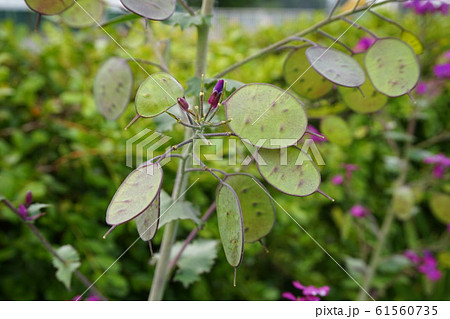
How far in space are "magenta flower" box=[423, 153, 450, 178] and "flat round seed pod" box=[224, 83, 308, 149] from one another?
1.06 meters

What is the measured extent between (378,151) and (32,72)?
1.27 metres

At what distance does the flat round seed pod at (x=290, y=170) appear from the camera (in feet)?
1.34

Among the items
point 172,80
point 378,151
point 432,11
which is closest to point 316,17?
point 378,151

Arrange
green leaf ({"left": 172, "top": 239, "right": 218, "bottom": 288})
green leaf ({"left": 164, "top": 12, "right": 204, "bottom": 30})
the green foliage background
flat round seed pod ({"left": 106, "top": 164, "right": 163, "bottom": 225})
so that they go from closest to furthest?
flat round seed pod ({"left": 106, "top": 164, "right": 163, "bottom": 225}), green leaf ({"left": 164, "top": 12, "right": 204, "bottom": 30}), green leaf ({"left": 172, "top": 239, "right": 218, "bottom": 288}), the green foliage background

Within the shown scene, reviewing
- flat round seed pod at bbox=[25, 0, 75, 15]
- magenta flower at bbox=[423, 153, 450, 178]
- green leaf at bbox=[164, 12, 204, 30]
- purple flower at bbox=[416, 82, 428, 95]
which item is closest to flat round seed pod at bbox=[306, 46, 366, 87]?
green leaf at bbox=[164, 12, 204, 30]

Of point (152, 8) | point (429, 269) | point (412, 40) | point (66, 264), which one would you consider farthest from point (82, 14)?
point (429, 269)

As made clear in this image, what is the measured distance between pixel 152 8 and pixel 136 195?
8.1 inches

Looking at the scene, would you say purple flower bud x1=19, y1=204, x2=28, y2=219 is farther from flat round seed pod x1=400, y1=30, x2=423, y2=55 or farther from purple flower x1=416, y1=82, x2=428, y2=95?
purple flower x1=416, y1=82, x2=428, y2=95

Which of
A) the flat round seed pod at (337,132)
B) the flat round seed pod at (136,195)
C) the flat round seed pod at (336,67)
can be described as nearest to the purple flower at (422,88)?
the flat round seed pod at (337,132)

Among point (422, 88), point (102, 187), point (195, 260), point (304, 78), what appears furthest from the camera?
point (422, 88)

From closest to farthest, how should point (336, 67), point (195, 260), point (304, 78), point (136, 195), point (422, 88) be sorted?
point (136, 195) < point (336, 67) < point (304, 78) < point (195, 260) < point (422, 88)

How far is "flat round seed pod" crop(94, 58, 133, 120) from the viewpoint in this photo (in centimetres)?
60

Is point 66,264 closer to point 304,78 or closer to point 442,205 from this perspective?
point 304,78

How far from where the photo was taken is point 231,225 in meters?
0.39
